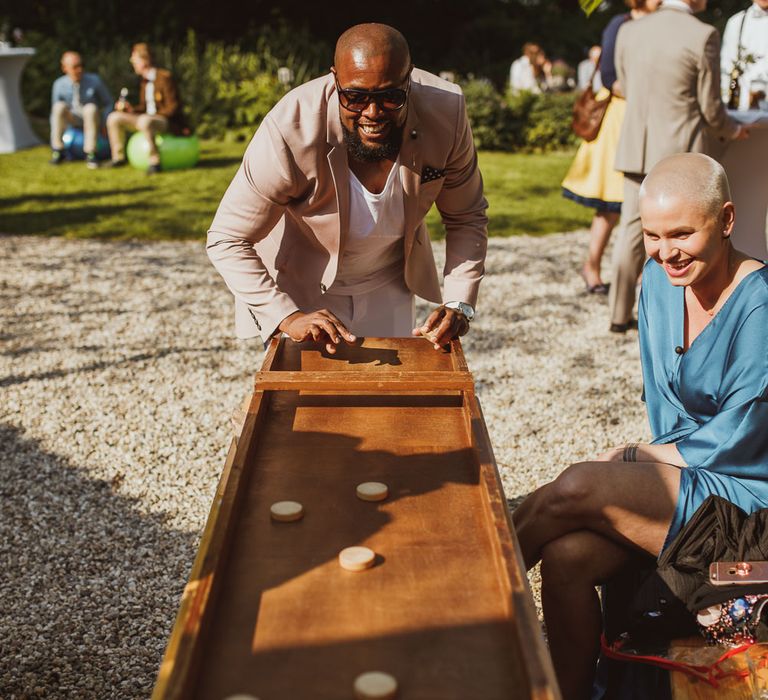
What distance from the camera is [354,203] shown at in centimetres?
301

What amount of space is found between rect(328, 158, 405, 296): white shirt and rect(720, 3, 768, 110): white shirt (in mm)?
3732

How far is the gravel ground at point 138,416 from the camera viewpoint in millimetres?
3342

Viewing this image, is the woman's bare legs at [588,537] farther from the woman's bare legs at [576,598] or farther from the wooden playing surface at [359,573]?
the wooden playing surface at [359,573]

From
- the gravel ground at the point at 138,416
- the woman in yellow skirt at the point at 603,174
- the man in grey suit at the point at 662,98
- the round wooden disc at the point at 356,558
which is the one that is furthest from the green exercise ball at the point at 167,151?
the round wooden disc at the point at 356,558

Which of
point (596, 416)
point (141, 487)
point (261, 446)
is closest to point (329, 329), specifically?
point (261, 446)

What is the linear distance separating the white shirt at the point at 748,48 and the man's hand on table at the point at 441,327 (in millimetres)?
4035

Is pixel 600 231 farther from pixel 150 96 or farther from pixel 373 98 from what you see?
pixel 150 96

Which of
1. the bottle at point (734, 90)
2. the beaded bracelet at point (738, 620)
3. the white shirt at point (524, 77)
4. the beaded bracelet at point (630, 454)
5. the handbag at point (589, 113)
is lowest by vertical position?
the white shirt at point (524, 77)

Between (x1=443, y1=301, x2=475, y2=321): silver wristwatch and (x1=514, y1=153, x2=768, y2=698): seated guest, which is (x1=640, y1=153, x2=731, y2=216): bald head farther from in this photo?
(x1=443, y1=301, x2=475, y2=321): silver wristwatch

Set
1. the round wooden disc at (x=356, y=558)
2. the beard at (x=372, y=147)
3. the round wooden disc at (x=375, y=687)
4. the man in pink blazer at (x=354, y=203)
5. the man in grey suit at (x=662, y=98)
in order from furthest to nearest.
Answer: the man in grey suit at (x=662, y=98) < the beard at (x=372, y=147) < the man in pink blazer at (x=354, y=203) < the round wooden disc at (x=356, y=558) < the round wooden disc at (x=375, y=687)

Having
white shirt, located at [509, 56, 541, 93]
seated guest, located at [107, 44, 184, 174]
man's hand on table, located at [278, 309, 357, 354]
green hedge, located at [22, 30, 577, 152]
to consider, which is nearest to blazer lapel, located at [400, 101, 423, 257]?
man's hand on table, located at [278, 309, 357, 354]

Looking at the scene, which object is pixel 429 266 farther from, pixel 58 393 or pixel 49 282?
pixel 49 282

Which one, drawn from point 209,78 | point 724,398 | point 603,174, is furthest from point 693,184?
point 209,78

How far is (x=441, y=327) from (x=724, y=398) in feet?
2.74
